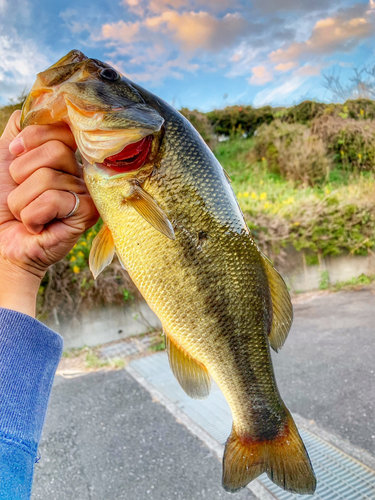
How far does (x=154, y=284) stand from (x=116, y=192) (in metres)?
0.33

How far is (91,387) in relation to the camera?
4633mm

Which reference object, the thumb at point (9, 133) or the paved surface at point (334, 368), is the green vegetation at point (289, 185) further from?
the thumb at point (9, 133)

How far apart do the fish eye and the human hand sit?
0.72 ft

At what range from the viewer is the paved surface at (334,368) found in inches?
149

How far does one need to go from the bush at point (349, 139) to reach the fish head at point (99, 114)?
12555 mm

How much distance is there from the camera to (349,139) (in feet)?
42.3

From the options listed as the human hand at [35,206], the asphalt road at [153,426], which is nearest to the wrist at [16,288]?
the human hand at [35,206]

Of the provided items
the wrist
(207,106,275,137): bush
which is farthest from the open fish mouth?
(207,106,275,137): bush

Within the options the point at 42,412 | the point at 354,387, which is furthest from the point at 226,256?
the point at 354,387

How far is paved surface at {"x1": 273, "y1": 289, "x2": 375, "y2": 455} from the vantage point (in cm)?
379

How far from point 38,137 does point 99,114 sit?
0.74 feet

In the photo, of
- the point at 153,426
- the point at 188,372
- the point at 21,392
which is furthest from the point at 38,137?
the point at 153,426

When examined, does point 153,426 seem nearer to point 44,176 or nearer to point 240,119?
point 44,176

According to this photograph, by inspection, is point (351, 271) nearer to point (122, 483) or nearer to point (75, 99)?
point (122, 483)
